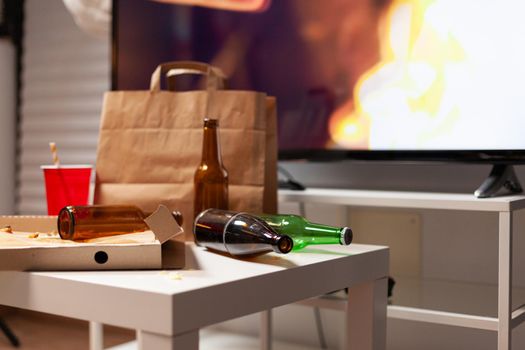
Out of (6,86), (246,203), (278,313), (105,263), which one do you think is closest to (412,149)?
(246,203)

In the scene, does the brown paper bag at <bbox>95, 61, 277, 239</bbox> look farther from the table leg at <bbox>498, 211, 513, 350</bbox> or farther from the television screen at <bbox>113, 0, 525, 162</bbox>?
the table leg at <bbox>498, 211, 513, 350</bbox>

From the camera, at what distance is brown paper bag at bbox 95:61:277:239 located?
1299 millimetres

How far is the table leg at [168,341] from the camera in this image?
698 mm

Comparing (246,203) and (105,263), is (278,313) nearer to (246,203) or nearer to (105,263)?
(246,203)

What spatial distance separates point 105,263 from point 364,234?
107cm

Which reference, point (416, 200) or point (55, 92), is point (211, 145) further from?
point (55, 92)

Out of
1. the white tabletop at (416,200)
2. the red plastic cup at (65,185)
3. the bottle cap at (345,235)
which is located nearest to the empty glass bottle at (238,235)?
the bottle cap at (345,235)

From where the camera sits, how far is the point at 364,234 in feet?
6.04

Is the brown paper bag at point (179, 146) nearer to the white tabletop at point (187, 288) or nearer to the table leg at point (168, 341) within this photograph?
the white tabletop at point (187, 288)

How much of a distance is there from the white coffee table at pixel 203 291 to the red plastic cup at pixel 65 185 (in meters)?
0.33

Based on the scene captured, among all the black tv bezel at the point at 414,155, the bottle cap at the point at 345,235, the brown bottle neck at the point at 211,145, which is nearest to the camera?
the bottle cap at the point at 345,235

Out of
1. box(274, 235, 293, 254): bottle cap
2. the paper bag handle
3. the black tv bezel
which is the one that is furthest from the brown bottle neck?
the black tv bezel

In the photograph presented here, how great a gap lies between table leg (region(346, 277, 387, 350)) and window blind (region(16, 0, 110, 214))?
1540mm

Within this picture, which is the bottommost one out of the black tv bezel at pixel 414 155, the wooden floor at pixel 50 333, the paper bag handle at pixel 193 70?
the wooden floor at pixel 50 333
